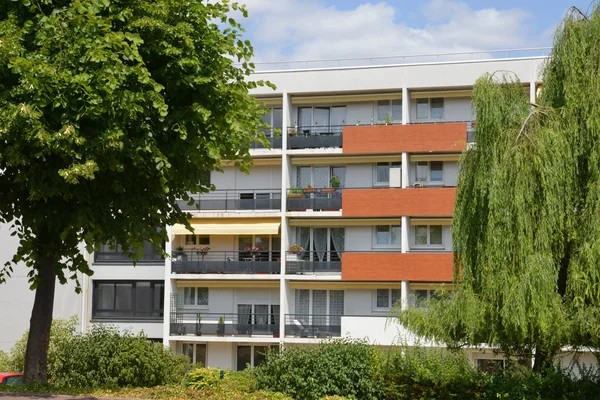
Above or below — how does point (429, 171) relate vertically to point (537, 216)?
above

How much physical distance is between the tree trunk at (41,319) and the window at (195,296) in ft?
75.8

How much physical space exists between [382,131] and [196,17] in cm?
2335

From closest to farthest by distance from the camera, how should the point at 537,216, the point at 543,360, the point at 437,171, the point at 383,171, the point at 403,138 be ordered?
the point at 537,216 → the point at 543,360 → the point at 403,138 → the point at 437,171 → the point at 383,171

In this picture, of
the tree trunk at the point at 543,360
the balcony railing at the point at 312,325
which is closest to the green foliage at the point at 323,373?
the tree trunk at the point at 543,360

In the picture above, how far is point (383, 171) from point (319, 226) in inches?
156

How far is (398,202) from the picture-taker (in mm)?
40438

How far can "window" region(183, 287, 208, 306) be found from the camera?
4403 cm

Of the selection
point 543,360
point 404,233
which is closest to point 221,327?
point 404,233

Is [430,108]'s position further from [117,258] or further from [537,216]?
[537,216]

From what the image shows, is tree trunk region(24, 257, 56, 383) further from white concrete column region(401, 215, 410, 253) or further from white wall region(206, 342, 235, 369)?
white wall region(206, 342, 235, 369)

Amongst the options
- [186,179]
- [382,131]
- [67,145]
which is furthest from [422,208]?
[67,145]

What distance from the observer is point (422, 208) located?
40.1 metres

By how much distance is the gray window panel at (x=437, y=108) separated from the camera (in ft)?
139

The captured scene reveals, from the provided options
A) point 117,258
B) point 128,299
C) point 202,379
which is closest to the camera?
point 202,379
